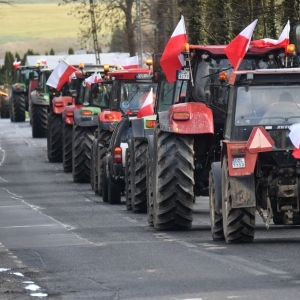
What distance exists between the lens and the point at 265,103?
14.7 metres

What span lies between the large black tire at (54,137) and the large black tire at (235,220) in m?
20.7

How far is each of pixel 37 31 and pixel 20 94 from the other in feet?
277

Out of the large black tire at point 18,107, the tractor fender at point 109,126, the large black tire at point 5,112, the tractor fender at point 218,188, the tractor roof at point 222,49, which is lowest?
the large black tire at point 5,112

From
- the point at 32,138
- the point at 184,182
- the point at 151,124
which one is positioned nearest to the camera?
the point at 184,182

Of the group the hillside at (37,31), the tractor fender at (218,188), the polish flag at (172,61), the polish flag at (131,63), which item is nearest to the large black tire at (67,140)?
the polish flag at (131,63)

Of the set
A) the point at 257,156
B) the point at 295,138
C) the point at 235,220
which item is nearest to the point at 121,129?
the point at 235,220

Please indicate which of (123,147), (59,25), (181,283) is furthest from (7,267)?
(59,25)

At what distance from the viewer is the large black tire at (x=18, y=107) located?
56.4 meters

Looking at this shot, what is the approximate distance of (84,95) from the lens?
3128cm

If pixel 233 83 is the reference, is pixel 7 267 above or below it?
below

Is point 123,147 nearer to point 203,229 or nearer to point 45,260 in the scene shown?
point 203,229

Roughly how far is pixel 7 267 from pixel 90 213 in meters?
7.87

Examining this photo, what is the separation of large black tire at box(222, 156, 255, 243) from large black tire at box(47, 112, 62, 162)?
20.7 meters

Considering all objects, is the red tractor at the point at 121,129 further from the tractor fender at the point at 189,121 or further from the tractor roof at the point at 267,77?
the tractor roof at the point at 267,77
